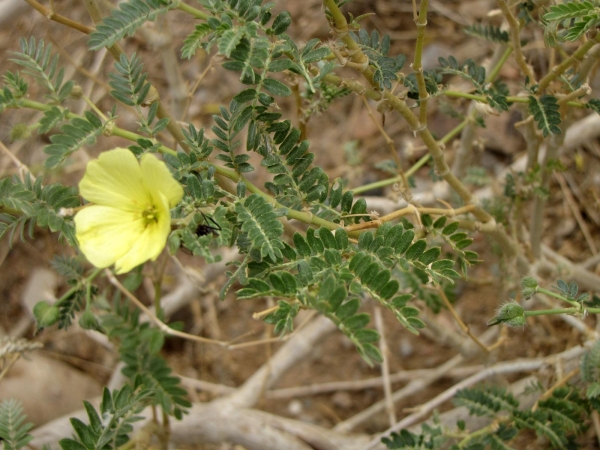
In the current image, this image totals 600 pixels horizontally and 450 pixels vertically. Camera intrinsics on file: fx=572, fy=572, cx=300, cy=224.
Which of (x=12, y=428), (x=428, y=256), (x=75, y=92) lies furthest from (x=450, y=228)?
(x=12, y=428)

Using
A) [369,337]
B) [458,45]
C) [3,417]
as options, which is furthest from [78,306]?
[458,45]

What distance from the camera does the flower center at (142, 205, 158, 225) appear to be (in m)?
1.08

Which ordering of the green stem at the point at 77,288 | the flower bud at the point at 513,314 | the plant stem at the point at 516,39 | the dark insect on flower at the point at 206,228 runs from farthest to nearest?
the green stem at the point at 77,288, the plant stem at the point at 516,39, the flower bud at the point at 513,314, the dark insect on flower at the point at 206,228

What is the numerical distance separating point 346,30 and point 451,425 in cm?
124

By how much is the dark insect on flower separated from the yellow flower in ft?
0.19

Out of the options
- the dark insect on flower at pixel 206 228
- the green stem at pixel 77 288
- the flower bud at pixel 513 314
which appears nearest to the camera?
the dark insect on flower at pixel 206 228

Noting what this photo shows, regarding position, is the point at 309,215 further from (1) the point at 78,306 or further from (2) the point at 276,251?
(1) the point at 78,306

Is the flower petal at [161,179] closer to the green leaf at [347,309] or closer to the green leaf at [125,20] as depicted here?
the green leaf at [125,20]

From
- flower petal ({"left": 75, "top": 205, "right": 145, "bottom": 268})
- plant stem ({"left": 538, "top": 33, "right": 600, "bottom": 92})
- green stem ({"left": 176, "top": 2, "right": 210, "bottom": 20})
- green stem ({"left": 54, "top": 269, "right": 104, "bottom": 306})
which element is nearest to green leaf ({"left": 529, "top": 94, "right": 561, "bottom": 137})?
plant stem ({"left": 538, "top": 33, "right": 600, "bottom": 92})

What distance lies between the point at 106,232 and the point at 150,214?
87mm

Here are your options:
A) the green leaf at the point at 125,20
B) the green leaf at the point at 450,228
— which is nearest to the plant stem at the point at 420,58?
the green leaf at the point at 450,228

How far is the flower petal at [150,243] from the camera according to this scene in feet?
3.08

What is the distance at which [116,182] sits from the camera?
1066 millimetres

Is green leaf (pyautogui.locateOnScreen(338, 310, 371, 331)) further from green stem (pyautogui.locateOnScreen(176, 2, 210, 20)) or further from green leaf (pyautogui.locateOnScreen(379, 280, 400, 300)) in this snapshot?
green stem (pyautogui.locateOnScreen(176, 2, 210, 20))
